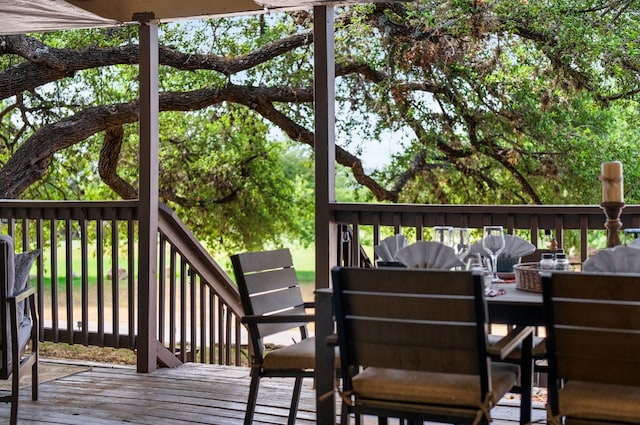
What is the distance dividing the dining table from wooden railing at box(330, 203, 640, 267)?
138cm

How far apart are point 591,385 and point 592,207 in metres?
1.89

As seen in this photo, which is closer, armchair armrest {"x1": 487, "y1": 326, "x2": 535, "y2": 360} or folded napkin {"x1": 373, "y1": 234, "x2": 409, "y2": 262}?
armchair armrest {"x1": 487, "y1": 326, "x2": 535, "y2": 360}

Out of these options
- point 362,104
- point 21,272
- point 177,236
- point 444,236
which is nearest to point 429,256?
point 444,236

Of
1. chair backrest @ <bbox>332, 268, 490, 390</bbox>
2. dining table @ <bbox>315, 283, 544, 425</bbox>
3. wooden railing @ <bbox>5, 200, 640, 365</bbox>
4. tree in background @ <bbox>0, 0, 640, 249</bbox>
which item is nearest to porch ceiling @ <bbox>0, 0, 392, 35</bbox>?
wooden railing @ <bbox>5, 200, 640, 365</bbox>

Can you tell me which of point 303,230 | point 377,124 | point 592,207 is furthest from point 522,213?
point 303,230

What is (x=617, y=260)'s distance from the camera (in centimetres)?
272

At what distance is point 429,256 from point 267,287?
96 cm

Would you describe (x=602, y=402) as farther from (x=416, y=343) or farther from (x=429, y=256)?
(x=429, y=256)

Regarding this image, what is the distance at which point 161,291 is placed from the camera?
5680mm

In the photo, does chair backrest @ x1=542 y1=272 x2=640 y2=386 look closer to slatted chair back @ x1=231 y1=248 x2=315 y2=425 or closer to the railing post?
slatted chair back @ x1=231 y1=248 x2=315 y2=425

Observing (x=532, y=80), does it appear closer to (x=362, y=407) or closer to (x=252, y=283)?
(x=252, y=283)

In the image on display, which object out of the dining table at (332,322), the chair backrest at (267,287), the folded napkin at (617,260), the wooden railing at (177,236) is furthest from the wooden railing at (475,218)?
the folded napkin at (617,260)

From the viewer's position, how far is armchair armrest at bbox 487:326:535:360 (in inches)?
102

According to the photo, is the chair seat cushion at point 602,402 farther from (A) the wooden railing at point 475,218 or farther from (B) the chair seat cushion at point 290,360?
(A) the wooden railing at point 475,218
